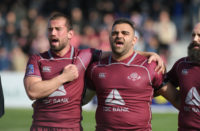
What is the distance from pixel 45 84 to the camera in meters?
6.31

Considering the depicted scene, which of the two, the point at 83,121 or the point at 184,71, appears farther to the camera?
the point at 83,121

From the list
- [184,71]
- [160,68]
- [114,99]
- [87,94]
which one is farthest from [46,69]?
[184,71]

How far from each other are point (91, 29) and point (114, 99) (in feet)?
40.0

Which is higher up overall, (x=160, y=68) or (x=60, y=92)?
(x=160, y=68)

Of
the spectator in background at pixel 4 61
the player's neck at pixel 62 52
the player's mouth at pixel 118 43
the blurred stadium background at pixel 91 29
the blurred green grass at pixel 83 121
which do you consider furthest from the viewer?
the spectator in background at pixel 4 61

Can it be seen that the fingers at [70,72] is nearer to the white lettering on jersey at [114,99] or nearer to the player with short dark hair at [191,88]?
the white lettering on jersey at [114,99]

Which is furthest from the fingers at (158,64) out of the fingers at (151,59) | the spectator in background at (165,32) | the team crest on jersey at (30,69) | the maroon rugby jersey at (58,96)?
the spectator in background at (165,32)

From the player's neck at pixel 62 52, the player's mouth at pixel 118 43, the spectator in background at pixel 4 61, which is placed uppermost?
the player's mouth at pixel 118 43

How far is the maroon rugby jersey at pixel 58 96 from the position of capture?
646cm

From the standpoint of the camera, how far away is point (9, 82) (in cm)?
1666

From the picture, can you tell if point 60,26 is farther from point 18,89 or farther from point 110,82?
point 18,89

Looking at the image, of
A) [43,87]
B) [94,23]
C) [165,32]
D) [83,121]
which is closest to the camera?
[43,87]

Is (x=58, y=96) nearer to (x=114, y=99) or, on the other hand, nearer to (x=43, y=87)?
(x=43, y=87)

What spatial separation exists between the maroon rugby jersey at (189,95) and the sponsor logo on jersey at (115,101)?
81cm
